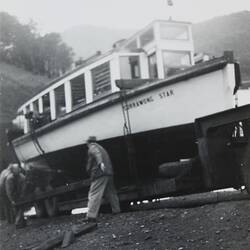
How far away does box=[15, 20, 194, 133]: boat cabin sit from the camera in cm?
969

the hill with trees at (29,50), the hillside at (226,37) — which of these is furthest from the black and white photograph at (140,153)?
the hill with trees at (29,50)

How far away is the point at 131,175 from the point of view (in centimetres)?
950

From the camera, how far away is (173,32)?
10.1 metres

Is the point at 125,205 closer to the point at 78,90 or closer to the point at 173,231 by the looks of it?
the point at 78,90

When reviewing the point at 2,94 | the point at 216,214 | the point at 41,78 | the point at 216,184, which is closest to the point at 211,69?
the point at 216,184

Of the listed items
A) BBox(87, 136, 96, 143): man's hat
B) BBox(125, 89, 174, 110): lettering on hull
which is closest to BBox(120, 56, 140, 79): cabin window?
BBox(125, 89, 174, 110): lettering on hull

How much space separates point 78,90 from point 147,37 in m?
1.92

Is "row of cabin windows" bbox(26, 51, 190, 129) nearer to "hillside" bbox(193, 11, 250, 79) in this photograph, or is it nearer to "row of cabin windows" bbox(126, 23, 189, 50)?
"row of cabin windows" bbox(126, 23, 189, 50)

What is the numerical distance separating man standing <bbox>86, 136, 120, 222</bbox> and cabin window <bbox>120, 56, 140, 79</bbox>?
176 centimetres

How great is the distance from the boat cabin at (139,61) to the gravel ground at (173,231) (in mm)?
3022

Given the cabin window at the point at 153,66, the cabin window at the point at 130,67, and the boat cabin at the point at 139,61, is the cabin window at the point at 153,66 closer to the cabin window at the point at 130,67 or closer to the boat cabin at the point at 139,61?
the boat cabin at the point at 139,61

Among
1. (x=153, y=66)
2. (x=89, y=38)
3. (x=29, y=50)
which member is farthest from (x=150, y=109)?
(x=89, y=38)

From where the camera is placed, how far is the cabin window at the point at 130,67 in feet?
32.0

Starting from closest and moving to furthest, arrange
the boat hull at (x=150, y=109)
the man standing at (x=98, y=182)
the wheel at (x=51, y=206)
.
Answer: the boat hull at (x=150, y=109), the man standing at (x=98, y=182), the wheel at (x=51, y=206)
